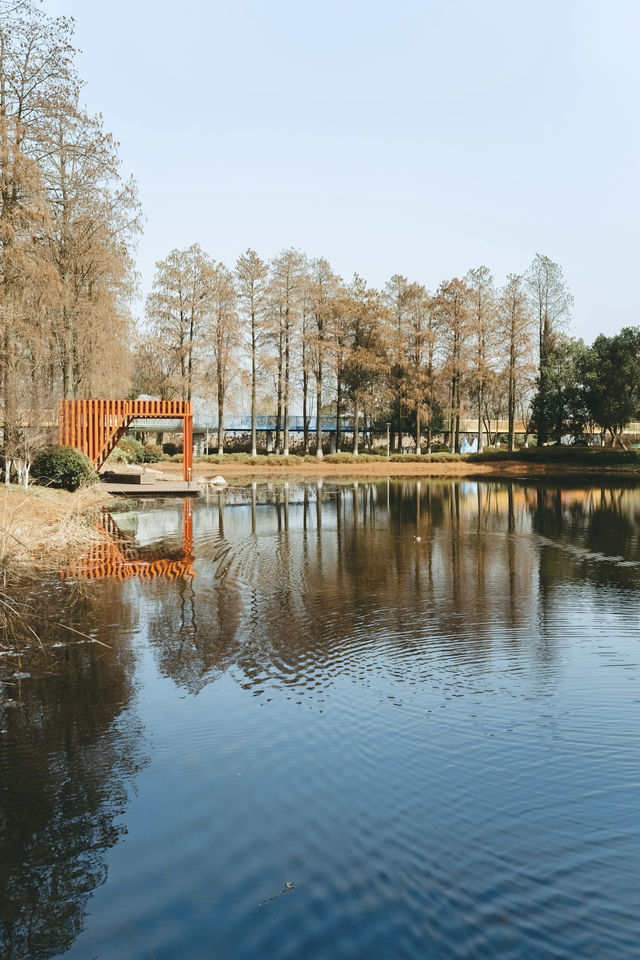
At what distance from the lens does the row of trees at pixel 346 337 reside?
5344cm

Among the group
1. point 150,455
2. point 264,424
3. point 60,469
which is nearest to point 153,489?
point 60,469

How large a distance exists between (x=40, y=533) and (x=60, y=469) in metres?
10.2

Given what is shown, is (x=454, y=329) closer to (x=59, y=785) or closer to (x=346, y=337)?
(x=346, y=337)

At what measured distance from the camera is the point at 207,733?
691 cm

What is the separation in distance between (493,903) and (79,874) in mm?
2539

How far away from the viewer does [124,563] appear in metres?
15.9

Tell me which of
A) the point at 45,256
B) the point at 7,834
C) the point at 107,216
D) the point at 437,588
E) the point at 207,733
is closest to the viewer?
the point at 7,834

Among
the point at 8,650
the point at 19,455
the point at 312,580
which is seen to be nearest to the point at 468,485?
the point at 19,455

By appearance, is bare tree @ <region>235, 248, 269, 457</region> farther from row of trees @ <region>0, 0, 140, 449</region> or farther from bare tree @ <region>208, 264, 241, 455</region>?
row of trees @ <region>0, 0, 140, 449</region>

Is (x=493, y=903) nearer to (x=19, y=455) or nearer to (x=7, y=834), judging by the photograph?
(x=7, y=834)

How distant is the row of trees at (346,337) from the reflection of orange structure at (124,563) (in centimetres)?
3536

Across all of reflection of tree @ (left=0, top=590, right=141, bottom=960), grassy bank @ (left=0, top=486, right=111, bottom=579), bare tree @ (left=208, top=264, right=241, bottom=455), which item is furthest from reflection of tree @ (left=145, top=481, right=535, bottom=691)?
bare tree @ (left=208, top=264, right=241, bottom=455)

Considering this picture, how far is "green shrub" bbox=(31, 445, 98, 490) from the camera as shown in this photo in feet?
82.5

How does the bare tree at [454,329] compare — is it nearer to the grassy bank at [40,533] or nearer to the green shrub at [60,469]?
the green shrub at [60,469]
